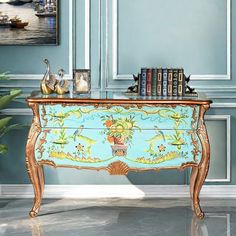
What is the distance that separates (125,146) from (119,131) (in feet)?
0.35

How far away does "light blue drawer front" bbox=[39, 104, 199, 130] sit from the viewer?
14.4 ft

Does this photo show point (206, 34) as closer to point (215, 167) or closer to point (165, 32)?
point (165, 32)

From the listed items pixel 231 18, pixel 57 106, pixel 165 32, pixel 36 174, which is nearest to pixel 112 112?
pixel 57 106

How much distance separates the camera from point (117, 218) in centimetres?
452

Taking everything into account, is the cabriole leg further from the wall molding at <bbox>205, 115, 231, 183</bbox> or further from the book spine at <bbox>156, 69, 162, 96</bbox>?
the wall molding at <bbox>205, 115, 231, 183</bbox>

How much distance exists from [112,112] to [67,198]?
1053 millimetres

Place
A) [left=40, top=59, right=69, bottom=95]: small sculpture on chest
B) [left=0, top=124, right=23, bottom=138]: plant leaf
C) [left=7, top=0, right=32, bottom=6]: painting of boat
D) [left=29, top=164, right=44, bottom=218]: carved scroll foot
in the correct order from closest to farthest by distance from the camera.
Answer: [left=29, top=164, right=44, bottom=218]: carved scroll foot, [left=40, top=59, right=69, bottom=95]: small sculpture on chest, [left=0, top=124, right=23, bottom=138]: plant leaf, [left=7, top=0, right=32, bottom=6]: painting of boat

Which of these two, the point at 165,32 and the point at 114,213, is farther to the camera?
the point at 165,32

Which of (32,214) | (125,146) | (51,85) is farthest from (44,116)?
(32,214)

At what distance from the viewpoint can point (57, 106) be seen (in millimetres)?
4402

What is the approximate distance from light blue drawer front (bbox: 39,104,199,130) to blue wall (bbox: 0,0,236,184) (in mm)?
697

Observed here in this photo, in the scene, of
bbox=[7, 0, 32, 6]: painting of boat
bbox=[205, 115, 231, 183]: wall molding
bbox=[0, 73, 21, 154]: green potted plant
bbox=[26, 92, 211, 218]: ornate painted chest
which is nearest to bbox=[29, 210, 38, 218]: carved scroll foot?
bbox=[26, 92, 211, 218]: ornate painted chest

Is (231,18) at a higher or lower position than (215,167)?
higher

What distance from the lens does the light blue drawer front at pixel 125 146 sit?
4414 millimetres
